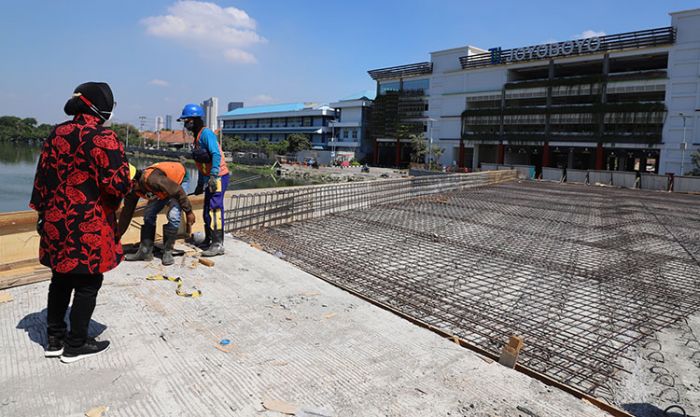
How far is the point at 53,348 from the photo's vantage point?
8.39 ft

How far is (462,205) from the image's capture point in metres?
11.2

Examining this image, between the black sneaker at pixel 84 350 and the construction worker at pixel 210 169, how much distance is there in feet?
7.13

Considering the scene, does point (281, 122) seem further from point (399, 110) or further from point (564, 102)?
point (564, 102)

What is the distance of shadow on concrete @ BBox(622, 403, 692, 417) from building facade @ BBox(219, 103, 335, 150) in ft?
210

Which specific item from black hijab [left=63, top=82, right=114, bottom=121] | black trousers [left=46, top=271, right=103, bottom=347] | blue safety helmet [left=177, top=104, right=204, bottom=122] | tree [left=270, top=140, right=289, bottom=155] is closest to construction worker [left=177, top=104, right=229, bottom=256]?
blue safety helmet [left=177, top=104, right=204, bottom=122]

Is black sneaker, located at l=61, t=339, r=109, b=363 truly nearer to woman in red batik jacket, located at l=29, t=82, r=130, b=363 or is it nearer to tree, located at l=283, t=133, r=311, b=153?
woman in red batik jacket, located at l=29, t=82, r=130, b=363

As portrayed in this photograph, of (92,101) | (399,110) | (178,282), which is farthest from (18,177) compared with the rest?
(399,110)

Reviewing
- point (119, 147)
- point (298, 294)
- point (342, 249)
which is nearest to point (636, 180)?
point (342, 249)

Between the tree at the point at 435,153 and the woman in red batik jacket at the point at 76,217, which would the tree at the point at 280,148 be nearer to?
the tree at the point at 435,153

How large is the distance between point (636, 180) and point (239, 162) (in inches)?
2026

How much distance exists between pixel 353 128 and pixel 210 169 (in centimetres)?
5682

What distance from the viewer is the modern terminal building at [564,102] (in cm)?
3306

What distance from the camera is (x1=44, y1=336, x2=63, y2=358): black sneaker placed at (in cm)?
254

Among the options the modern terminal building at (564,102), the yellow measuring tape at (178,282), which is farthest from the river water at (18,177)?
the modern terminal building at (564,102)
